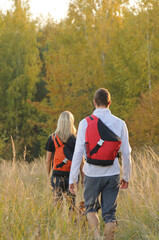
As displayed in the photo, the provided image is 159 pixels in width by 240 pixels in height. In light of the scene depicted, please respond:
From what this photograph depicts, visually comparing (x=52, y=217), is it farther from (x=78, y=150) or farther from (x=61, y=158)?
(x=61, y=158)

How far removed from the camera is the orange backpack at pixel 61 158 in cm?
514

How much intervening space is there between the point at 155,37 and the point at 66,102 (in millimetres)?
5438

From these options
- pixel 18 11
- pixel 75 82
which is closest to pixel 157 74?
pixel 75 82

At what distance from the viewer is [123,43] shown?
20.1 meters

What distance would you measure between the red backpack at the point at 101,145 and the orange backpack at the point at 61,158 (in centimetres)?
122

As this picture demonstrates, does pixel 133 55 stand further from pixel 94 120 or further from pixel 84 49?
pixel 94 120

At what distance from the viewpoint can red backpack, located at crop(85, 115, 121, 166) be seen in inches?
153

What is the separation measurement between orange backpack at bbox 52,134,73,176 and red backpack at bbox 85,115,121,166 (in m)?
1.22

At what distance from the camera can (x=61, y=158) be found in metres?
5.14

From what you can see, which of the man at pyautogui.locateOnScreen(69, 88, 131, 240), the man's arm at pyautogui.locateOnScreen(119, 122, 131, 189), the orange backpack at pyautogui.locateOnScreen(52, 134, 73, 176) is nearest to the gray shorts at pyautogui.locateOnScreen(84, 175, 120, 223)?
the man at pyautogui.locateOnScreen(69, 88, 131, 240)

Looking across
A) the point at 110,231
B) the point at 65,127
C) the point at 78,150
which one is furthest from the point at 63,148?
the point at 110,231

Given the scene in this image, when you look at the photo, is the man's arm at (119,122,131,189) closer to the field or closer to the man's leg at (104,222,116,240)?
the field

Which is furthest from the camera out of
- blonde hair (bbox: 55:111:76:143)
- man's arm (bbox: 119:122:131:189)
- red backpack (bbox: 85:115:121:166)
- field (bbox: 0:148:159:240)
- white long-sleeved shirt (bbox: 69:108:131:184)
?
blonde hair (bbox: 55:111:76:143)

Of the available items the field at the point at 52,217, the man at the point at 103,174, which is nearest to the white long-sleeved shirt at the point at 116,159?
the man at the point at 103,174
